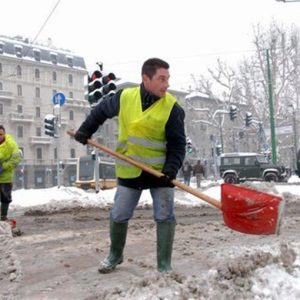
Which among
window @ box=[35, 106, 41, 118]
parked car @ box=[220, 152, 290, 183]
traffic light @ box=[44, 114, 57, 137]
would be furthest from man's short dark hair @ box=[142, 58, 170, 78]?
window @ box=[35, 106, 41, 118]

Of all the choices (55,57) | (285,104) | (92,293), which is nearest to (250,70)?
(285,104)

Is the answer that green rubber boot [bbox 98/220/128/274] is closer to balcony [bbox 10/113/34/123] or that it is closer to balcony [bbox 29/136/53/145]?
balcony [bbox 10/113/34/123]

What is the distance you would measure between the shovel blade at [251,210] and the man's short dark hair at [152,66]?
111cm

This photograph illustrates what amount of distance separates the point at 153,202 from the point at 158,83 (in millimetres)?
970

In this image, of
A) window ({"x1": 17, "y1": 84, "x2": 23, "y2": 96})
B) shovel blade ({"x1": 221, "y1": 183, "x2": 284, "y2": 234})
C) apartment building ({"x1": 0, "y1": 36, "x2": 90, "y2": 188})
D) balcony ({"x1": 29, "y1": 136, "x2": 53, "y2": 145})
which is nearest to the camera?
shovel blade ({"x1": 221, "y1": 183, "x2": 284, "y2": 234})

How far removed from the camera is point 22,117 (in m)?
79.2

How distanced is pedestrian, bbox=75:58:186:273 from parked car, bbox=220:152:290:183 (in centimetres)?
2596

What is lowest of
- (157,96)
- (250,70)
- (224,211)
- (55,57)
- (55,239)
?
(55,239)

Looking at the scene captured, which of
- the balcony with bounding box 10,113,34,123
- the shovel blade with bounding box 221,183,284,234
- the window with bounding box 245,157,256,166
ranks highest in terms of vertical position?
the balcony with bounding box 10,113,34,123

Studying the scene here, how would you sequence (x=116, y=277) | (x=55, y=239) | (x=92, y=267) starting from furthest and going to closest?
→ (x=55, y=239), (x=92, y=267), (x=116, y=277)

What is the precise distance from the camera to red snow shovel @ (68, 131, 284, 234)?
12.9ft

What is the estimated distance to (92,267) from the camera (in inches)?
181

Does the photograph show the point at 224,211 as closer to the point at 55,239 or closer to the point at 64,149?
the point at 55,239

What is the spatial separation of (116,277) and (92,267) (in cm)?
53
